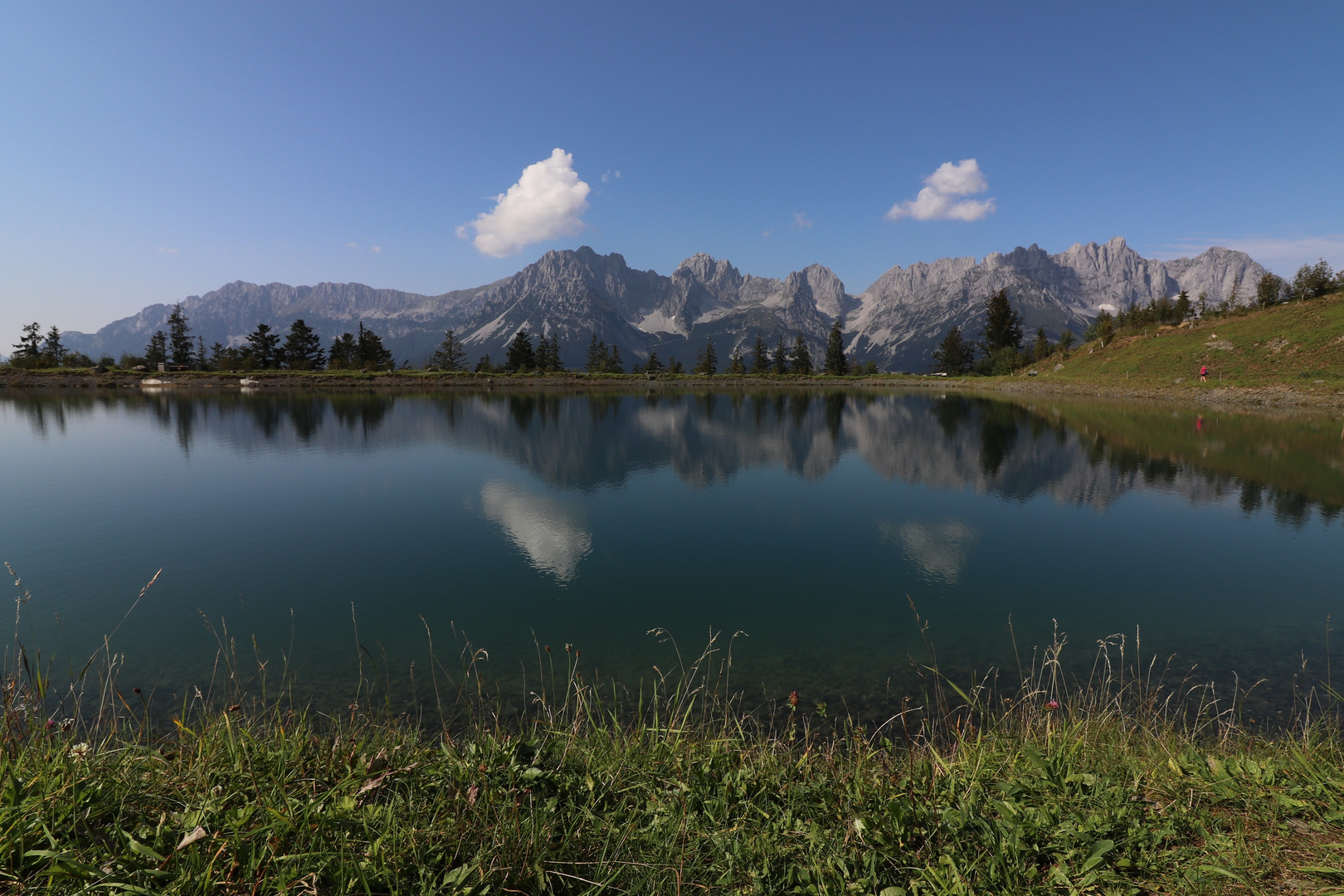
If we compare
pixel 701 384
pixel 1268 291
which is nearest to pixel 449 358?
pixel 701 384

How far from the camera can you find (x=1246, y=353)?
6475cm

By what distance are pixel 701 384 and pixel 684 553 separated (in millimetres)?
112962

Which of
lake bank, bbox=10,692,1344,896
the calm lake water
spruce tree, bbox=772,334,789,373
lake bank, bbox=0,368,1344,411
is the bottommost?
the calm lake water

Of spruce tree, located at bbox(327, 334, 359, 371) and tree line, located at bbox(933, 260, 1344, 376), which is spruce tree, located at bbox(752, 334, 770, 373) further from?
spruce tree, located at bbox(327, 334, 359, 371)

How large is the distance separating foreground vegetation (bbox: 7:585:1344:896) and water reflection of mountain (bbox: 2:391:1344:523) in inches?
768

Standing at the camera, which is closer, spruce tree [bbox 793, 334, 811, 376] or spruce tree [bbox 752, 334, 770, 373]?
spruce tree [bbox 793, 334, 811, 376]

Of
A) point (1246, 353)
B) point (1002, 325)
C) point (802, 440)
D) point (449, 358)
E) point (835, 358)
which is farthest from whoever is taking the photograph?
point (835, 358)

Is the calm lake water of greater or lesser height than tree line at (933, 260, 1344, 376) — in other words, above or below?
below

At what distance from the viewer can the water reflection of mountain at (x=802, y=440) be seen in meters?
24.6

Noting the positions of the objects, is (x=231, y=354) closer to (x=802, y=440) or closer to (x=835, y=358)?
(x=802, y=440)

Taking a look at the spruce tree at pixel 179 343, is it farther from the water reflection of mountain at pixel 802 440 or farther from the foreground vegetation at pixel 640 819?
the foreground vegetation at pixel 640 819

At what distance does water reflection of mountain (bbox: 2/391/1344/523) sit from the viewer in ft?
80.8

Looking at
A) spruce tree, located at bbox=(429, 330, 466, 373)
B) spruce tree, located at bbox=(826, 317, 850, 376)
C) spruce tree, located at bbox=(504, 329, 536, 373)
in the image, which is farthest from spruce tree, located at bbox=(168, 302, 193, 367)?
spruce tree, located at bbox=(826, 317, 850, 376)

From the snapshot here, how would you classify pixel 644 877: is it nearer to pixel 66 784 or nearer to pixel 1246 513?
pixel 66 784
